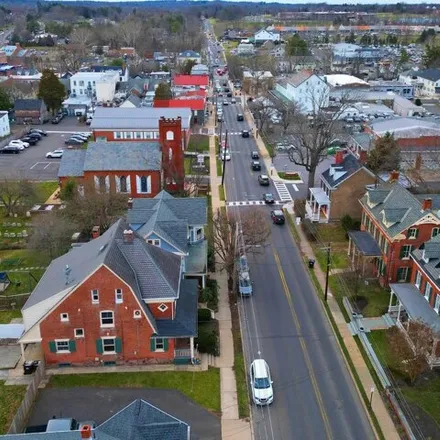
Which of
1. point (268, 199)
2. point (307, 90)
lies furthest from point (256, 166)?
point (307, 90)

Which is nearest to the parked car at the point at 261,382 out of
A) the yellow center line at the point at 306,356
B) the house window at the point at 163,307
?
the yellow center line at the point at 306,356

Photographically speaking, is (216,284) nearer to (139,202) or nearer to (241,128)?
(139,202)

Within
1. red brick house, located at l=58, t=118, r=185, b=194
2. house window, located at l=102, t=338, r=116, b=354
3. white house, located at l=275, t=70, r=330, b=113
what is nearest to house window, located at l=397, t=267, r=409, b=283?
house window, located at l=102, t=338, r=116, b=354

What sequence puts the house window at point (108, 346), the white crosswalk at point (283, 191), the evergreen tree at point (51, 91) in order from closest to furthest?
the house window at point (108, 346)
the white crosswalk at point (283, 191)
the evergreen tree at point (51, 91)

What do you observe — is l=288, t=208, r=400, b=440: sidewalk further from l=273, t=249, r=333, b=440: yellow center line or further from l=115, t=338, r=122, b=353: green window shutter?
l=115, t=338, r=122, b=353: green window shutter

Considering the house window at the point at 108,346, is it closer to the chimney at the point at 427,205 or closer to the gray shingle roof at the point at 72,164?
the chimney at the point at 427,205
